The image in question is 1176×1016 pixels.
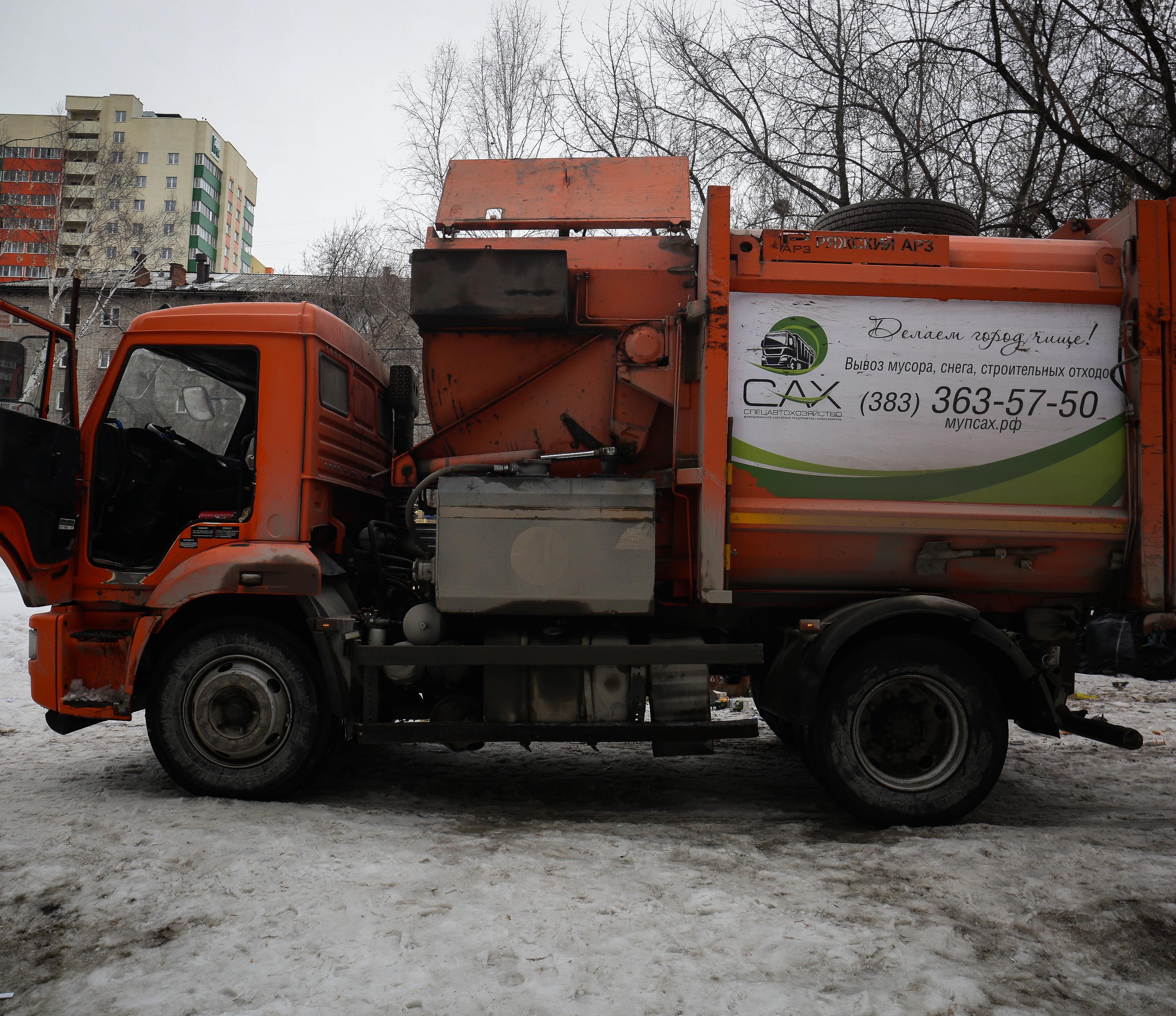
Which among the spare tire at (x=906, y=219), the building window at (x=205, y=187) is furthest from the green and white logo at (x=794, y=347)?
the building window at (x=205, y=187)

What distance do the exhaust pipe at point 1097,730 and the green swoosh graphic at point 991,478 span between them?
1.14 metres

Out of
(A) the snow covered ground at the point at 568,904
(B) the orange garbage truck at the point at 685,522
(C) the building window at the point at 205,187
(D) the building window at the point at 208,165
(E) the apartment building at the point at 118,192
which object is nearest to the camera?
(A) the snow covered ground at the point at 568,904

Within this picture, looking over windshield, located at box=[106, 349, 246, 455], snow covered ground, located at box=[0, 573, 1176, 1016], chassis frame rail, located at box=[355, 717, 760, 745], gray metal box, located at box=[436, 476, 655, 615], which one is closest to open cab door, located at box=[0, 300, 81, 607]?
windshield, located at box=[106, 349, 246, 455]

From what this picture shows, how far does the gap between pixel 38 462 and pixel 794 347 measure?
13.1ft

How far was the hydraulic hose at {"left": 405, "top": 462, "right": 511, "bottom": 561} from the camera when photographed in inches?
175

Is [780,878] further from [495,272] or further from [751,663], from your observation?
[495,272]

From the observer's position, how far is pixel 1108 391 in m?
4.27

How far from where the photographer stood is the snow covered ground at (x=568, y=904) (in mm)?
2512

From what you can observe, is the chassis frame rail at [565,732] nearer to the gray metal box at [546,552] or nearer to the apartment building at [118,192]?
the gray metal box at [546,552]

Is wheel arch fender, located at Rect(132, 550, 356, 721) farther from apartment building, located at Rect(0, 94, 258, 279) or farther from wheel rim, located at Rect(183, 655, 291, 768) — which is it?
apartment building, located at Rect(0, 94, 258, 279)

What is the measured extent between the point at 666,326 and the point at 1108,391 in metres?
2.35

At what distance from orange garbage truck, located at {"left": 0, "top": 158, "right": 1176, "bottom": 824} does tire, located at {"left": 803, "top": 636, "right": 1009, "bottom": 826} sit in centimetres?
2

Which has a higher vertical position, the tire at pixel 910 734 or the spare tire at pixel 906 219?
the spare tire at pixel 906 219

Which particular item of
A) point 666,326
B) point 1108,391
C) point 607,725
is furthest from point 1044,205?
point 607,725
